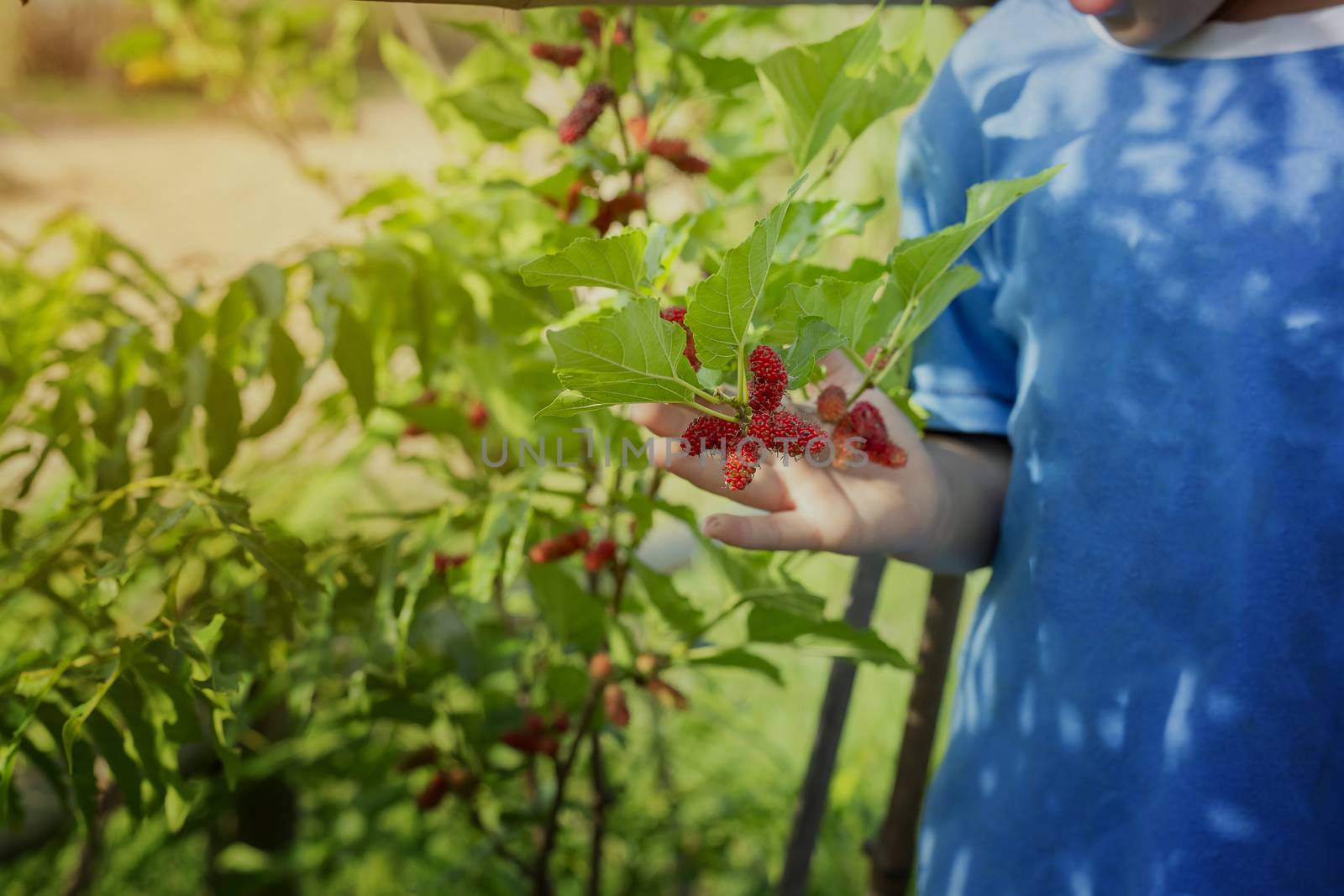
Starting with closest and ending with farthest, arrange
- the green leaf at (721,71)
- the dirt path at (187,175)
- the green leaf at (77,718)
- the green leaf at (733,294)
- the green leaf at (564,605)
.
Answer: the green leaf at (733,294), the green leaf at (77,718), the green leaf at (721,71), the green leaf at (564,605), the dirt path at (187,175)

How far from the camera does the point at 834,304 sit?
362 mm

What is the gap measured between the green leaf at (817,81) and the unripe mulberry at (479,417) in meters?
0.31

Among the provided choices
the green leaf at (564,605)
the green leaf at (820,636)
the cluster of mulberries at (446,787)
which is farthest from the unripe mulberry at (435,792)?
the green leaf at (820,636)

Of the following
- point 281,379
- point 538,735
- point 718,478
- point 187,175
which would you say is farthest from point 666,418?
point 187,175

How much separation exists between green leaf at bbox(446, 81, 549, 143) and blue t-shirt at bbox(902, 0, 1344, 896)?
195 millimetres

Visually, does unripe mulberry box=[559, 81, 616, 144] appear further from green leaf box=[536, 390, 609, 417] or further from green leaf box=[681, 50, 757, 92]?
green leaf box=[536, 390, 609, 417]

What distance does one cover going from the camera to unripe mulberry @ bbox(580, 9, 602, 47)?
548 millimetres

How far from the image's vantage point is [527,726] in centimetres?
71

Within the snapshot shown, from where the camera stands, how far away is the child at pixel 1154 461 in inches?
18.1

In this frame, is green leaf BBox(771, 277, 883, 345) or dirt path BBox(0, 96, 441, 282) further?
dirt path BBox(0, 96, 441, 282)

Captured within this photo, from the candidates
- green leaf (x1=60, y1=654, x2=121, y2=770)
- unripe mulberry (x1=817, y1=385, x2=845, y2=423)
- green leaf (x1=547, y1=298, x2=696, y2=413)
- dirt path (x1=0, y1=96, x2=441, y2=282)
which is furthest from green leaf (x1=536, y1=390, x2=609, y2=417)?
dirt path (x1=0, y1=96, x2=441, y2=282)

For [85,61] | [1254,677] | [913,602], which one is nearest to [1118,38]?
[1254,677]

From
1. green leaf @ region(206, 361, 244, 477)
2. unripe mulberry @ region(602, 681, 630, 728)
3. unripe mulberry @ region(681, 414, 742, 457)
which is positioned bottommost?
unripe mulberry @ region(602, 681, 630, 728)

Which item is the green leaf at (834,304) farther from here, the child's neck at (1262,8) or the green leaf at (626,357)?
the child's neck at (1262,8)
